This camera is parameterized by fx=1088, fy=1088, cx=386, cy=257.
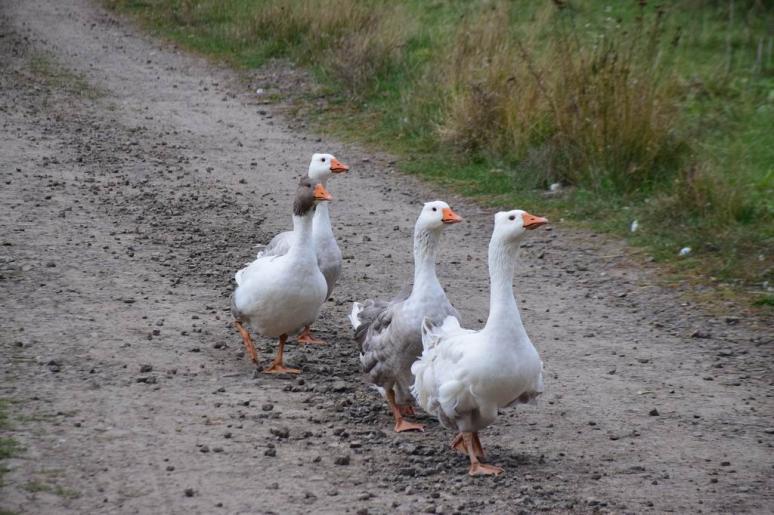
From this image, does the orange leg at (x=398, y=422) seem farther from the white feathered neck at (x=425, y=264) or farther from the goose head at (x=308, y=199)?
the goose head at (x=308, y=199)

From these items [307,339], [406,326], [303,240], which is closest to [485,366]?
[406,326]

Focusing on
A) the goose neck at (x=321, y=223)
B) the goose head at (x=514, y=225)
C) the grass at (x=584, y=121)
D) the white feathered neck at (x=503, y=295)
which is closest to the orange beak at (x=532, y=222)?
the goose head at (x=514, y=225)

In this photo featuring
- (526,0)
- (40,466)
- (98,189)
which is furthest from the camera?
(526,0)

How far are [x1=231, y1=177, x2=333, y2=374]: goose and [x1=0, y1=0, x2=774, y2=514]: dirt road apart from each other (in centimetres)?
29

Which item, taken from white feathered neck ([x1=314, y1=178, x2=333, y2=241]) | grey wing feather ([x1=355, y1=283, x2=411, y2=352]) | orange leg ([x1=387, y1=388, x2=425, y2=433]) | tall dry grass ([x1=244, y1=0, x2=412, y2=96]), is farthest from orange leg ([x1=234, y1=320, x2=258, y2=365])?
tall dry grass ([x1=244, y1=0, x2=412, y2=96])

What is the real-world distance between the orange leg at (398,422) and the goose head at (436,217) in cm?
89

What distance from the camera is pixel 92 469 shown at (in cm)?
464

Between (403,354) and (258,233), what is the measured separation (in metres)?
4.09

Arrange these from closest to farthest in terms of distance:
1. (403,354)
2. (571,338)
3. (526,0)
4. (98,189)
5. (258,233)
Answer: (403,354) < (571,338) < (258,233) < (98,189) < (526,0)

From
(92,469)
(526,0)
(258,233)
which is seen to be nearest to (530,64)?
(258,233)

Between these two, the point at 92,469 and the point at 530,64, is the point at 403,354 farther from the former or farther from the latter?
the point at 530,64

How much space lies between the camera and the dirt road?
15.3 feet

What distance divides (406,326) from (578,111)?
539 centimetres

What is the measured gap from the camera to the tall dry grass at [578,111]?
391 inches
